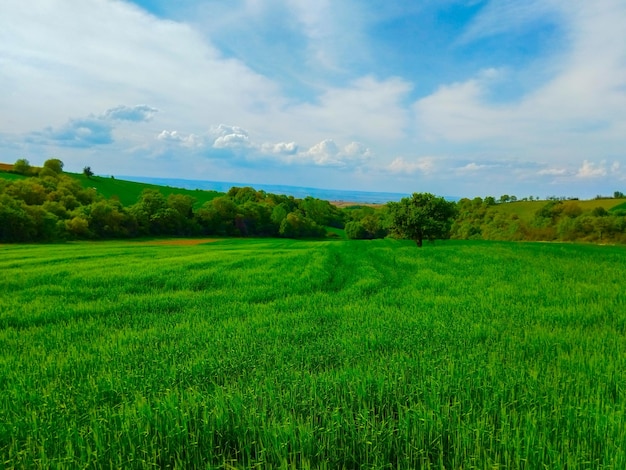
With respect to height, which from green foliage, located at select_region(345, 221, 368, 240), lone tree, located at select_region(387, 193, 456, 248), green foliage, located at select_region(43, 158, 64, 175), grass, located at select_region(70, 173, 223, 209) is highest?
green foliage, located at select_region(43, 158, 64, 175)

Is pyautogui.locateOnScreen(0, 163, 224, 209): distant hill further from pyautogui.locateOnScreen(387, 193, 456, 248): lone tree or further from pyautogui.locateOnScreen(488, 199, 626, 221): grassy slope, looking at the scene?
pyautogui.locateOnScreen(488, 199, 626, 221): grassy slope

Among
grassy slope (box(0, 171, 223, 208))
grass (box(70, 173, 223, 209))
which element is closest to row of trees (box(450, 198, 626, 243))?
grass (box(70, 173, 223, 209))

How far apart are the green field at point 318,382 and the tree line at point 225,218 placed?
83.8 ft

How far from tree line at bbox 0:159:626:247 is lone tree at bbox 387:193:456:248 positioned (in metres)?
0.10

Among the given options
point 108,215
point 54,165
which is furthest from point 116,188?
point 108,215

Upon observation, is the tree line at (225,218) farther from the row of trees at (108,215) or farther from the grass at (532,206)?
the grass at (532,206)

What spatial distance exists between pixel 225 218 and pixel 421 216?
212ft

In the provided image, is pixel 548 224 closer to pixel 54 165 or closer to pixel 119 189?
pixel 119 189

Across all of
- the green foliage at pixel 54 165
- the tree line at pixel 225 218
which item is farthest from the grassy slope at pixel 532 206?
the green foliage at pixel 54 165

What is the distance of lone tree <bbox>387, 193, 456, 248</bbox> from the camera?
3672cm

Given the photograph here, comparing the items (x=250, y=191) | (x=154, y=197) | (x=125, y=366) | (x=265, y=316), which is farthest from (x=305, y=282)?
(x=250, y=191)

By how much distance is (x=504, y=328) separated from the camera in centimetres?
888

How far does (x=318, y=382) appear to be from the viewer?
5.52 m

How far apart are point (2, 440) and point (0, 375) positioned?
2.66 meters
